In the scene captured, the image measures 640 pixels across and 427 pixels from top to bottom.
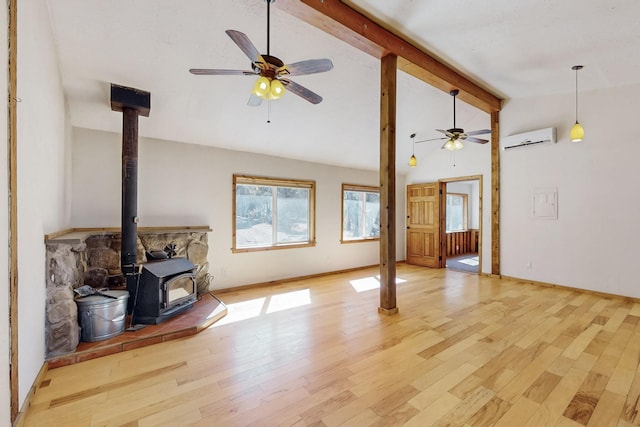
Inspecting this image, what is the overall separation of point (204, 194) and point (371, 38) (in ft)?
10.8

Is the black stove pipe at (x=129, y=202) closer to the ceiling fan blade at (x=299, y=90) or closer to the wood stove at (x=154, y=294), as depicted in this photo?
the wood stove at (x=154, y=294)

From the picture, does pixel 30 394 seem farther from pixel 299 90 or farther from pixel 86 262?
pixel 299 90

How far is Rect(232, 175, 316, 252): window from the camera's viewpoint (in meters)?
4.99

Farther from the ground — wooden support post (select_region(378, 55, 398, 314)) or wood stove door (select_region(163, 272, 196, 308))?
wooden support post (select_region(378, 55, 398, 314))

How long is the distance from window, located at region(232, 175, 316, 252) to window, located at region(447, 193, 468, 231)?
5386 mm

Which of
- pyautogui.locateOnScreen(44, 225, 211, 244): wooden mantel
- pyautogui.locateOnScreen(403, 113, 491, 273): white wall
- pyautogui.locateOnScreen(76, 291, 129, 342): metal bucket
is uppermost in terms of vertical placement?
pyautogui.locateOnScreen(403, 113, 491, 273): white wall

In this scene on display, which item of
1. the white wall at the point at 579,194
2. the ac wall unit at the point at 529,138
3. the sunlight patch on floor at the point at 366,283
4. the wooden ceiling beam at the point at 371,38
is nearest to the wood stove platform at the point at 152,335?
the sunlight patch on floor at the point at 366,283

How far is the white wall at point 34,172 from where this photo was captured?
181 centimetres

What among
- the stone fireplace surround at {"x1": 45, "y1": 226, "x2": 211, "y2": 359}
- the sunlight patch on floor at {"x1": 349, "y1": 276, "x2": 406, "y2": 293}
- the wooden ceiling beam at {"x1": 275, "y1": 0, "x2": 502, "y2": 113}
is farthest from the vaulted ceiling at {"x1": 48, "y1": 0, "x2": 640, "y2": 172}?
the sunlight patch on floor at {"x1": 349, "y1": 276, "x2": 406, "y2": 293}

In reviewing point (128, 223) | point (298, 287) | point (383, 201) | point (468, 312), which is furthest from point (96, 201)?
point (468, 312)

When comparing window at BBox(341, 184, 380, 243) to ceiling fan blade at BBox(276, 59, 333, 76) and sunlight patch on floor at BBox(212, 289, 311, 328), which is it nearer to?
sunlight patch on floor at BBox(212, 289, 311, 328)

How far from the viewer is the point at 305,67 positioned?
229 cm

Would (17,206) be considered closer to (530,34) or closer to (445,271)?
(530,34)

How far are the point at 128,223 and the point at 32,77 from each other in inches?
62.2
